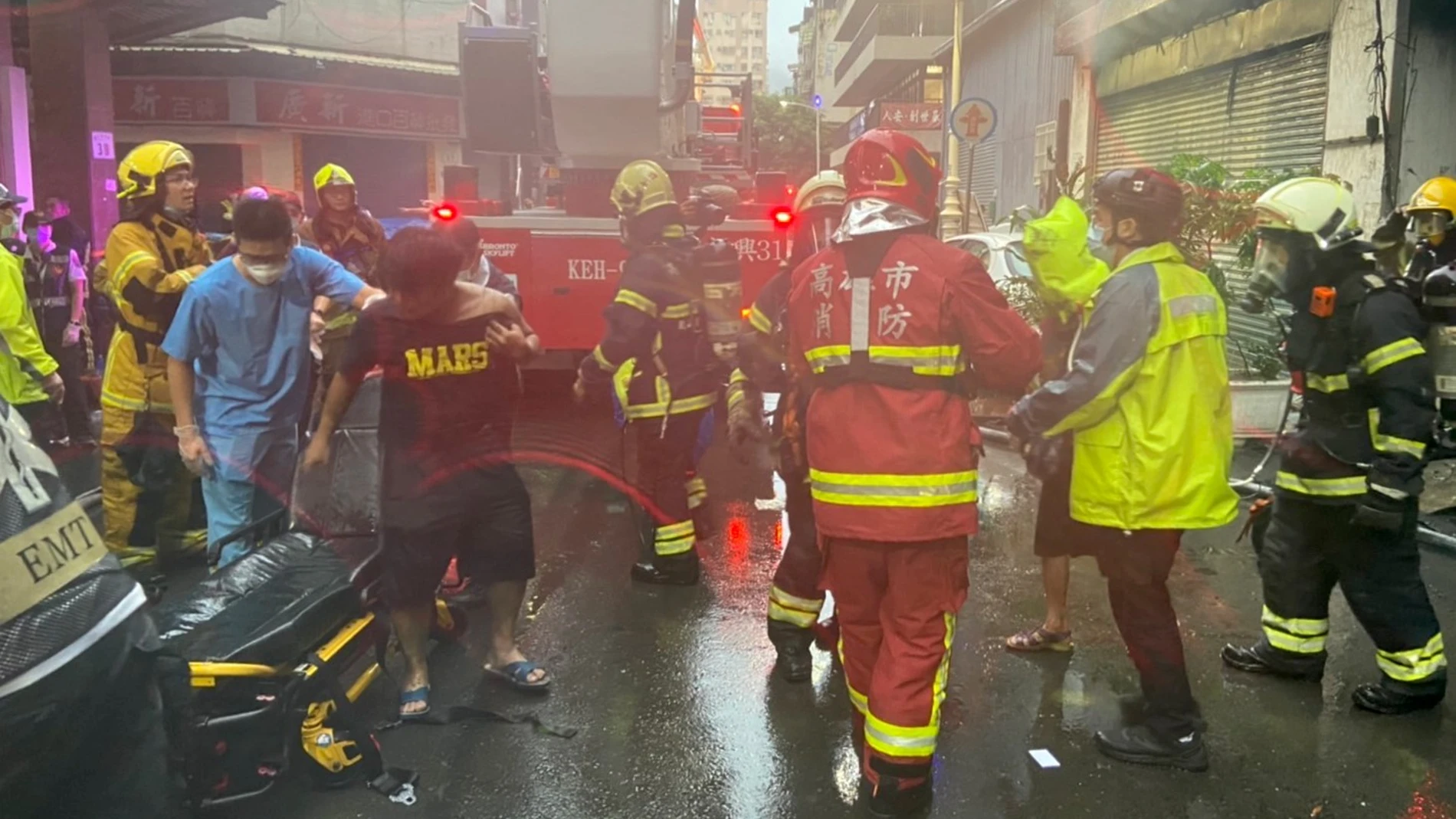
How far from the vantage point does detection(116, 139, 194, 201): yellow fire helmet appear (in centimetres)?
490

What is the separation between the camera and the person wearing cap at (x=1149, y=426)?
3580 mm

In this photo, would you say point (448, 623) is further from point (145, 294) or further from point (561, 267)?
point (561, 267)

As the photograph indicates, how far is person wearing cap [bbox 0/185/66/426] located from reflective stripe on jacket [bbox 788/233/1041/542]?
3873 millimetres

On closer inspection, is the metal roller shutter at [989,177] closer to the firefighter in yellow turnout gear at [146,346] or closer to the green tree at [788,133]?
the firefighter in yellow turnout gear at [146,346]

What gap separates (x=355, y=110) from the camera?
75.7 feet

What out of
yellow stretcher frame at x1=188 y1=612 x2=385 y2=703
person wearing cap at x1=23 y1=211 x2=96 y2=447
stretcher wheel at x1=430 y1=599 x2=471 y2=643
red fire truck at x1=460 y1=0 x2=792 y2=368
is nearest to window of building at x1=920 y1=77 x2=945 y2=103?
red fire truck at x1=460 y1=0 x2=792 y2=368

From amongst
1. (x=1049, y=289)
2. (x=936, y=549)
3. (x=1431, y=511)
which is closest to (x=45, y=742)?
(x=936, y=549)

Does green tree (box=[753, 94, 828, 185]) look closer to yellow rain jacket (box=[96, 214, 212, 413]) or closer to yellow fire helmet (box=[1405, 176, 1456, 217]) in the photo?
yellow fire helmet (box=[1405, 176, 1456, 217])

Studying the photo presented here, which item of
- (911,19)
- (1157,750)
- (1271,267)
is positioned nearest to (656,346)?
(1271,267)

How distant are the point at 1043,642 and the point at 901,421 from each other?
179 cm

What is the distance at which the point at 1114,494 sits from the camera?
3.66m

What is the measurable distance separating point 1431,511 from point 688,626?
438 cm

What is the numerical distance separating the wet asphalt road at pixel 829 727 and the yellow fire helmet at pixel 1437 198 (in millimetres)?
2012

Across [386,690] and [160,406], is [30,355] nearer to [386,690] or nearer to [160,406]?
[160,406]
